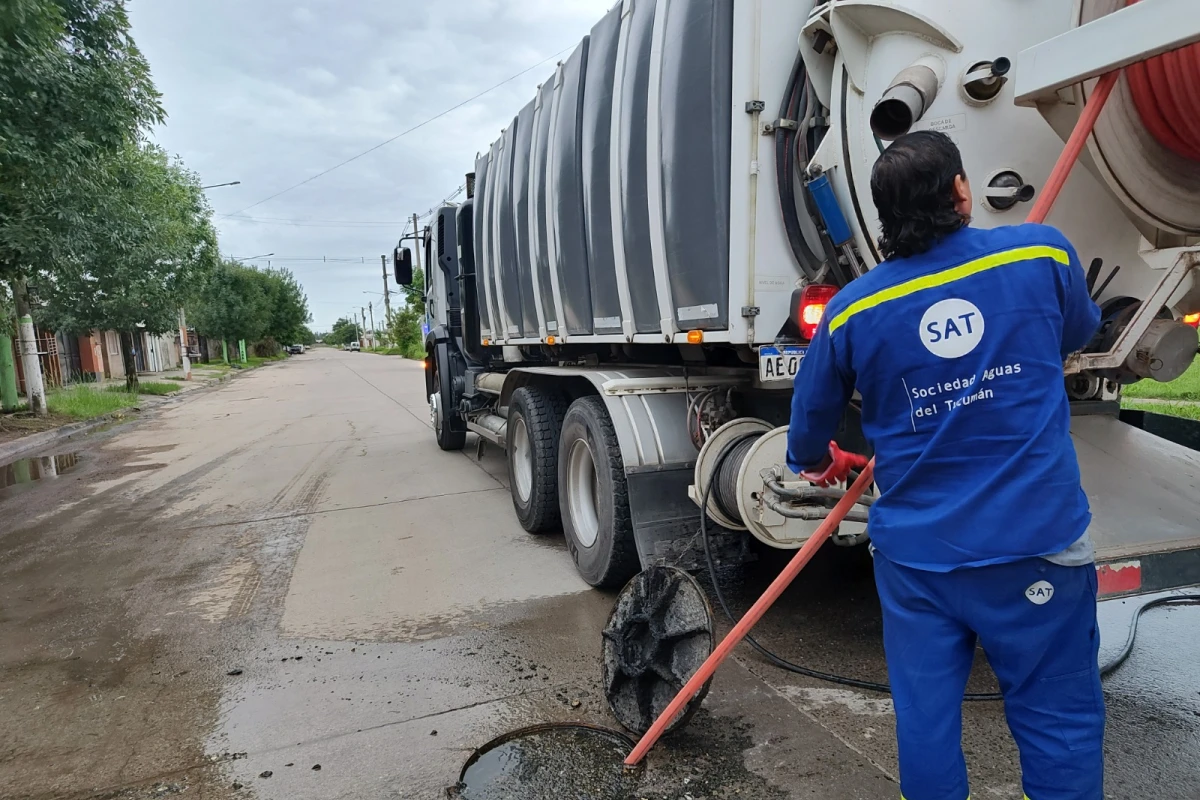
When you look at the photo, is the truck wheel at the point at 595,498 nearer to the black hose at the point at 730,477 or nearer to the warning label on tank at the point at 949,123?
the black hose at the point at 730,477

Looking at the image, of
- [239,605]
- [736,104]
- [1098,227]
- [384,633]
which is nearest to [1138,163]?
[1098,227]

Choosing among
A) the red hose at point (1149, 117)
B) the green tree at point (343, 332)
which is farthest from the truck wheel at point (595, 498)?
the green tree at point (343, 332)

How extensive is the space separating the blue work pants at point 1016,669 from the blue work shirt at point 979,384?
0.08m

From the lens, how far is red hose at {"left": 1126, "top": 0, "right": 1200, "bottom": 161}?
204 centimetres

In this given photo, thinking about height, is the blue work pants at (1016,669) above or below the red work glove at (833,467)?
below

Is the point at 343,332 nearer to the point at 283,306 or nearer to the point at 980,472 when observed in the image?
the point at 283,306

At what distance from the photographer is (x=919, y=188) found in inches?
64.0

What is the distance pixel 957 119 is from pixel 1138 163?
0.56 m

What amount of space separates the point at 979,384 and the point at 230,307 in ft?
146

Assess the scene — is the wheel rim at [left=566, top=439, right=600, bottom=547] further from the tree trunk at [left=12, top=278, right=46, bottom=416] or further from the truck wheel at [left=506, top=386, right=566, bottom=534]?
the tree trunk at [left=12, top=278, right=46, bottom=416]

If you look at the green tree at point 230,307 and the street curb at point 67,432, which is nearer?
the street curb at point 67,432

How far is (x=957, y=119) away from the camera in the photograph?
257 centimetres

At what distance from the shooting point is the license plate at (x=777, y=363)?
3086 millimetres

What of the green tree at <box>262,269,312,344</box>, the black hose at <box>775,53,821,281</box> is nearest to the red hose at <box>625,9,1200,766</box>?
the black hose at <box>775,53,821,281</box>
